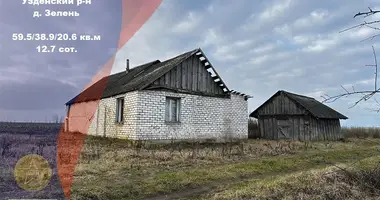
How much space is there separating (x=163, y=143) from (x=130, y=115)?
6.53 ft

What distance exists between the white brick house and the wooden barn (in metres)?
6.00

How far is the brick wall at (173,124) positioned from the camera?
46.7 feet

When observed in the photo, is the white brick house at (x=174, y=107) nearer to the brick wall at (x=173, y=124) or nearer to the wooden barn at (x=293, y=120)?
the brick wall at (x=173, y=124)

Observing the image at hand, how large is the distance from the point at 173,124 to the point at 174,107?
95cm

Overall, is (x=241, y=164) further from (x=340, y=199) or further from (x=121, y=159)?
(x=340, y=199)

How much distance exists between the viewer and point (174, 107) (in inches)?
621

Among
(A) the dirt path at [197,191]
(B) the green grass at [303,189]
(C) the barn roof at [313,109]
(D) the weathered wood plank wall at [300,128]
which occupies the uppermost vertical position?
(C) the barn roof at [313,109]

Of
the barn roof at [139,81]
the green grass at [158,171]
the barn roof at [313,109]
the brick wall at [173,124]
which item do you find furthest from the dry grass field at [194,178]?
the barn roof at [313,109]

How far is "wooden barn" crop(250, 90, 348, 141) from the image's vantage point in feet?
76.4

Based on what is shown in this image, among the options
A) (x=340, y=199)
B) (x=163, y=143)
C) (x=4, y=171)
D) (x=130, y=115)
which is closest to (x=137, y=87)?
(x=130, y=115)

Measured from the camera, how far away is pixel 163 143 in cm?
1462

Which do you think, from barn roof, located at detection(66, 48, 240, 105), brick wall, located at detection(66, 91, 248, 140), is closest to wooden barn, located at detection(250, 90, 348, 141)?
brick wall, located at detection(66, 91, 248, 140)

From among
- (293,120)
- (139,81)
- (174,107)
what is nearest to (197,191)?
(174,107)

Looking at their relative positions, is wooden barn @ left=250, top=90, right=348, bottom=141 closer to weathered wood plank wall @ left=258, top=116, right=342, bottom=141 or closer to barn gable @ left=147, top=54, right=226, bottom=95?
weathered wood plank wall @ left=258, top=116, right=342, bottom=141
